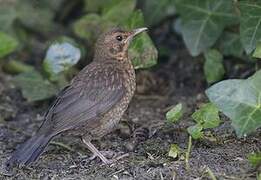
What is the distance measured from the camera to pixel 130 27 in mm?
6793

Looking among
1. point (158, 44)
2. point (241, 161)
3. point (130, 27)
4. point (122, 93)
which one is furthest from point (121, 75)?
point (158, 44)

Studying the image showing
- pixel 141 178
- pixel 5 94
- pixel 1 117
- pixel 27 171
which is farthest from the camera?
pixel 5 94

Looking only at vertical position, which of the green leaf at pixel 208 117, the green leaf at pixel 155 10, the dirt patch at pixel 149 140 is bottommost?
the dirt patch at pixel 149 140

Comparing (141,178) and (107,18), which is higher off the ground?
(107,18)

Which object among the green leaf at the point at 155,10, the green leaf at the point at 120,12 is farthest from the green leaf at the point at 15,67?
the green leaf at the point at 155,10

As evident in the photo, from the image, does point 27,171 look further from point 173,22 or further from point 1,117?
point 173,22

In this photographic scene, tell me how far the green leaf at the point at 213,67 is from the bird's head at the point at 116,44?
0.88 meters

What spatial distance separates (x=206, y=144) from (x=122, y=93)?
2.70 ft

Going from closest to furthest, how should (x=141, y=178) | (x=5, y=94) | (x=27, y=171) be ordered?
(x=141, y=178)
(x=27, y=171)
(x=5, y=94)

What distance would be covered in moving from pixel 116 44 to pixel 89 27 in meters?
1.14

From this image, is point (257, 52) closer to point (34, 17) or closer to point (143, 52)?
point (143, 52)

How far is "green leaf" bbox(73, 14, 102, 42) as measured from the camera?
23.8ft

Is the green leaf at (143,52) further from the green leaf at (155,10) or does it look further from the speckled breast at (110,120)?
the green leaf at (155,10)

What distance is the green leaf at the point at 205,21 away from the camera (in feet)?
22.4
